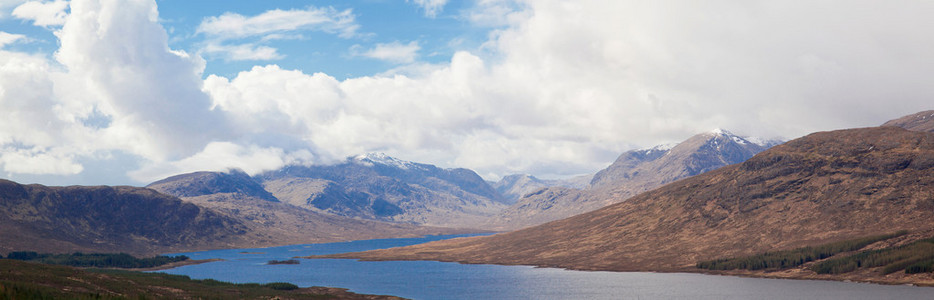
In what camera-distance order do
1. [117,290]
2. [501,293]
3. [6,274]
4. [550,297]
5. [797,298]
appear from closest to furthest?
[6,274] < [117,290] < [797,298] < [550,297] < [501,293]

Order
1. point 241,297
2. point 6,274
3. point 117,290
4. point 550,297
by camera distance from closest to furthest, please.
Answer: point 6,274 < point 117,290 < point 241,297 < point 550,297

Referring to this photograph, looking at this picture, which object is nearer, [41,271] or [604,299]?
[41,271]

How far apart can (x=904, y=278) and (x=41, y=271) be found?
218 meters

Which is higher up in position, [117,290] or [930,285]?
[117,290]

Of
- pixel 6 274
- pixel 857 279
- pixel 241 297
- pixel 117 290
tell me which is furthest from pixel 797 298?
pixel 6 274

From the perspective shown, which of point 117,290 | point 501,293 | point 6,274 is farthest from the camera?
point 501,293

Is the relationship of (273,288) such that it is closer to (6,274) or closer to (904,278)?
A: (6,274)

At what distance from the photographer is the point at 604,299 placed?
170 meters

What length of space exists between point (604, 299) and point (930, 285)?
86850 millimetres

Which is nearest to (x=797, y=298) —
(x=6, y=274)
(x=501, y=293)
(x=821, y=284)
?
A: (x=821, y=284)

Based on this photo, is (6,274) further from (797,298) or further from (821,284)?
(821,284)

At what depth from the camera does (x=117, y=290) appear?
412 feet

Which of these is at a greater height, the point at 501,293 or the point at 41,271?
the point at 41,271

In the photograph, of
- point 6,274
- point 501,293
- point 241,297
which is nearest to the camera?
point 6,274
